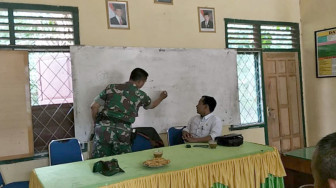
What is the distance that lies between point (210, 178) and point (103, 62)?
5.82 ft

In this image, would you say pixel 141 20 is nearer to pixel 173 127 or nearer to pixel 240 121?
pixel 173 127

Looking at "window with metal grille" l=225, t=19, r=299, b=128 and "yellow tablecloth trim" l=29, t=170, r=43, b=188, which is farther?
"window with metal grille" l=225, t=19, r=299, b=128

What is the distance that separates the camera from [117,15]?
11.3 feet

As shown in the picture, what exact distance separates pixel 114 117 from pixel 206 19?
1.92 m

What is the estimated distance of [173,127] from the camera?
359 cm

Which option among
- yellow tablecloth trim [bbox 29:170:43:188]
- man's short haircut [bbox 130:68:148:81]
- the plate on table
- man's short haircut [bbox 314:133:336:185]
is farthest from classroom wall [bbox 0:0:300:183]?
man's short haircut [bbox 314:133:336:185]

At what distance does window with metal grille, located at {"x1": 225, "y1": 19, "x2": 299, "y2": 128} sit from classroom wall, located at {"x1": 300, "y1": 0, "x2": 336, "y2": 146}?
0.48 m

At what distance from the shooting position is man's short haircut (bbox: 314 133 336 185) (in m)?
0.83

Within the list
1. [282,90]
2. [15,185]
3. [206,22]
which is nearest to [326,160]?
[15,185]

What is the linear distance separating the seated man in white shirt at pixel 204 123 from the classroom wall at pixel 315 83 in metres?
2.24

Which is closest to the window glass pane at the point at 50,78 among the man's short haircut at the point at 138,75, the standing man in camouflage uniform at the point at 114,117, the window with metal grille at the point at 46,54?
the window with metal grille at the point at 46,54

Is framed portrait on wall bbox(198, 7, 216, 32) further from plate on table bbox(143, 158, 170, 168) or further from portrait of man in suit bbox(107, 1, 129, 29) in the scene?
plate on table bbox(143, 158, 170, 168)

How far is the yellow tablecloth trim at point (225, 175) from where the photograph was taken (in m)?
2.04

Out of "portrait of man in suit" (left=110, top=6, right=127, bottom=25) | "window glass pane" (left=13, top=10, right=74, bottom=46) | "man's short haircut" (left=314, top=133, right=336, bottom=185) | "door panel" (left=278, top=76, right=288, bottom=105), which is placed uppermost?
"portrait of man in suit" (left=110, top=6, right=127, bottom=25)
